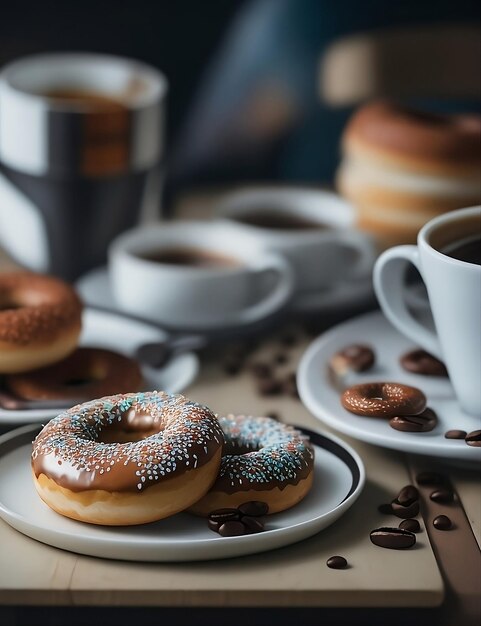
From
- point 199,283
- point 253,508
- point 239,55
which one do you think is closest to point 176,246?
point 199,283

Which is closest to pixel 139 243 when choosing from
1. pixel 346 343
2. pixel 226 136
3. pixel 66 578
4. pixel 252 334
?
pixel 252 334

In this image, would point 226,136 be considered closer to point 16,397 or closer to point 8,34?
point 8,34

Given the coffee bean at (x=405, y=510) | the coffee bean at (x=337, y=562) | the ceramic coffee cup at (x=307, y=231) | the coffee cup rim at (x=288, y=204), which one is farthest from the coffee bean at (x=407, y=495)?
the coffee cup rim at (x=288, y=204)

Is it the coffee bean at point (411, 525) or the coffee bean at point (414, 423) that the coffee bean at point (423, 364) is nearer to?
the coffee bean at point (414, 423)

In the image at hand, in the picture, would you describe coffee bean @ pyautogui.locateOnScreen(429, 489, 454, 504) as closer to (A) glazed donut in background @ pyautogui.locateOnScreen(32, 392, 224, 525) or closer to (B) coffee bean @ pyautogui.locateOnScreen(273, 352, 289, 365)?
(A) glazed donut in background @ pyautogui.locateOnScreen(32, 392, 224, 525)

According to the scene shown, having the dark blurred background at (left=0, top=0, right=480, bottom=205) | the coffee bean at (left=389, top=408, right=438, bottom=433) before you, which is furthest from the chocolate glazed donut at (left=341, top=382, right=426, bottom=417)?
the dark blurred background at (left=0, top=0, right=480, bottom=205)

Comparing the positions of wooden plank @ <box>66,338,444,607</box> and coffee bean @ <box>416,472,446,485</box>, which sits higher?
wooden plank @ <box>66,338,444,607</box>

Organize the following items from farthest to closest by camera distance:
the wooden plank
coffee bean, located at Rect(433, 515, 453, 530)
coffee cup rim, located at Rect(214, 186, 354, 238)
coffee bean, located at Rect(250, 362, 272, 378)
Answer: coffee cup rim, located at Rect(214, 186, 354, 238) → coffee bean, located at Rect(250, 362, 272, 378) → coffee bean, located at Rect(433, 515, 453, 530) → the wooden plank

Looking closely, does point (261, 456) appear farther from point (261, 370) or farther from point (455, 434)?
point (261, 370)
